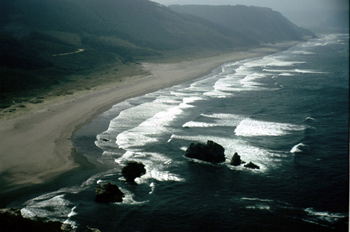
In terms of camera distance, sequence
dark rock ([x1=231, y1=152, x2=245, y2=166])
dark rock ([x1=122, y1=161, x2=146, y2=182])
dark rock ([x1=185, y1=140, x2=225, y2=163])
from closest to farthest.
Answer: dark rock ([x1=122, y1=161, x2=146, y2=182]) < dark rock ([x1=231, y1=152, x2=245, y2=166]) < dark rock ([x1=185, y1=140, x2=225, y2=163])

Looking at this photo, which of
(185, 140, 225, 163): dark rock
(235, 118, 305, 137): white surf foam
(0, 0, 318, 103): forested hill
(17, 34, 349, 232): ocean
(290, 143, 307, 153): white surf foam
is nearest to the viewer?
(17, 34, 349, 232): ocean

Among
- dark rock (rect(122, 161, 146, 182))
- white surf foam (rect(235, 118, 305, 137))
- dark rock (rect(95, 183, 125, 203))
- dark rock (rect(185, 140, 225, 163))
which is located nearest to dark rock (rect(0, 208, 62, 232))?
dark rock (rect(95, 183, 125, 203))

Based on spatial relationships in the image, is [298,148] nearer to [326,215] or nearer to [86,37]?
[326,215]

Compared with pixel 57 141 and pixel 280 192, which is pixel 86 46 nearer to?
pixel 57 141

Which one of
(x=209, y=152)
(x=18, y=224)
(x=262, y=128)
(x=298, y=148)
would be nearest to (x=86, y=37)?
(x=262, y=128)

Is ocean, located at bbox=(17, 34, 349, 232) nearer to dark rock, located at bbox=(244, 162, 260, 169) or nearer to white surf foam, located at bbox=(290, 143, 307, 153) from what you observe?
white surf foam, located at bbox=(290, 143, 307, 153)

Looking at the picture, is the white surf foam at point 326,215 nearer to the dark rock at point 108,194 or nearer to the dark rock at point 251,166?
the dark rock at point 251,166

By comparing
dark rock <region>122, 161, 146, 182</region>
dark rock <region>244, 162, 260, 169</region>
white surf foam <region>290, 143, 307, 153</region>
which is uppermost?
dark rock <region>122, 161, 146, 182</region>

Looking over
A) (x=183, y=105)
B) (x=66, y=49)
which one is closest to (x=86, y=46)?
(x=66, y=49)
